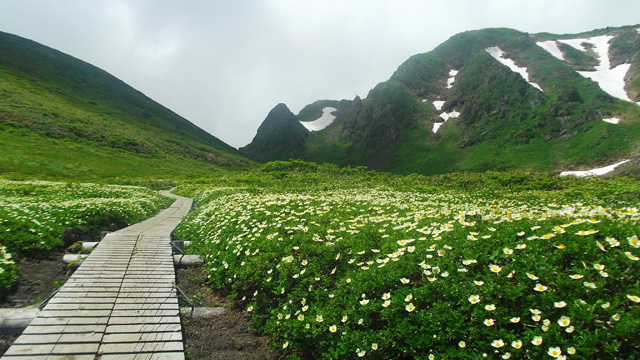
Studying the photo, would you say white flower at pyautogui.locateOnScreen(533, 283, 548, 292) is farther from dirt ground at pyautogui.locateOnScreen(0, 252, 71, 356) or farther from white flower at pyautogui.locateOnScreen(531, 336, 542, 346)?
dirt ground at pyautogui.locateOnScreen(0, 252, 71, 356)

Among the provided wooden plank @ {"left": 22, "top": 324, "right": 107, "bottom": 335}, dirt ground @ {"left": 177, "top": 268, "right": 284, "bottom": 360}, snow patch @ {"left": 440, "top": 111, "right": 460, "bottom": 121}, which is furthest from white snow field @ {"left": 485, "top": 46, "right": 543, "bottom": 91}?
wooden plank @ {"left": 22, "top": 324, "right": 107, "bottom": 335}

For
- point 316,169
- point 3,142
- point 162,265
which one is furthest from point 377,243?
point 3,142

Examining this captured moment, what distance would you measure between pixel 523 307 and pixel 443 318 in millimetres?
1098

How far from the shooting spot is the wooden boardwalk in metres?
5.03

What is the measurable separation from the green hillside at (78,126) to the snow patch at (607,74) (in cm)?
13567

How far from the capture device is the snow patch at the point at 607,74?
102 m

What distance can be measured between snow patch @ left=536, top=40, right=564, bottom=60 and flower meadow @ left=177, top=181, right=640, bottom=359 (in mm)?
167401

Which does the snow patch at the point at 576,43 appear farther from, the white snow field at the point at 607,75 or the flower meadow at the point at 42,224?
the flower meadow at the point at 42,224

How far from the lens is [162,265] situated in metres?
8.91

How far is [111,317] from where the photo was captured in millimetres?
5953

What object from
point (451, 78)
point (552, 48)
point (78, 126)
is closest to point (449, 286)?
point (78, 126)

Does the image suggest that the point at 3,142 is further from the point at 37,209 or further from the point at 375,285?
the point at 375,285

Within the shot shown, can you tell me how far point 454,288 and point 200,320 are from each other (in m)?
5.65

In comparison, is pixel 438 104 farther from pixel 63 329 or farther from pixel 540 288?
pixel 63 329
